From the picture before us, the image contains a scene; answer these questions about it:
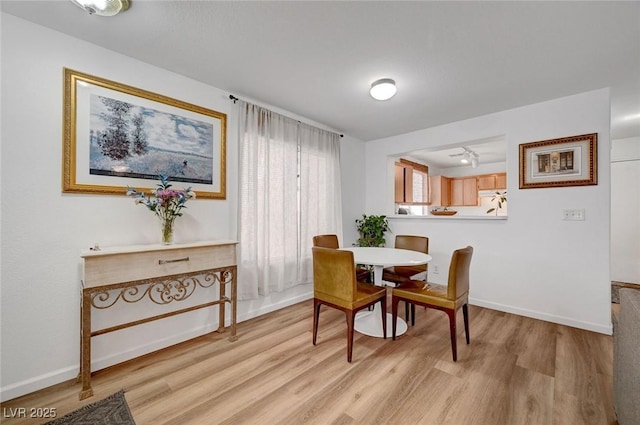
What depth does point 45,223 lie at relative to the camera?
177 cm

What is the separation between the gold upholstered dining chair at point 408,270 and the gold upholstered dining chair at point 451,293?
31 centimetres

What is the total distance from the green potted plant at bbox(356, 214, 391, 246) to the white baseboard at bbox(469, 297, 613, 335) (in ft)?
4.83

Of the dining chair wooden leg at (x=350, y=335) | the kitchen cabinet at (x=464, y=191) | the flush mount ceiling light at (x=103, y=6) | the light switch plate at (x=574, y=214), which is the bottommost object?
the dining chair wooden leg at (x=350, y=335)

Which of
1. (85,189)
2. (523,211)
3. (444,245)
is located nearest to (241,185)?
(85,189)

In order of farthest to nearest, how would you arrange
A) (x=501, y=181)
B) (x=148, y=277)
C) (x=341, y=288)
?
(x=501, y=181) < (x=341, y=288) < (x=148, y=277)

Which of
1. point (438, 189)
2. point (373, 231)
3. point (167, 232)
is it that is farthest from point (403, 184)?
point (167, 232)

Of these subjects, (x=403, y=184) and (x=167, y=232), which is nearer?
(x=167, y=232)

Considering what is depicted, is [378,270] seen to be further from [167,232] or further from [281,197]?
[167,232]

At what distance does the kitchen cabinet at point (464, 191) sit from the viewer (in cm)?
642

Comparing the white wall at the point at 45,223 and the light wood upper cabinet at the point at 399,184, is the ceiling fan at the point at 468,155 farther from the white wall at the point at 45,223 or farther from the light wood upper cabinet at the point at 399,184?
the white wall at the point at 45,223

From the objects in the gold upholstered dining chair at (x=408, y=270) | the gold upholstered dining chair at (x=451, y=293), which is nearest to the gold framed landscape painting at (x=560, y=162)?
the gold upholstered dining chair at (x=408, y=270)

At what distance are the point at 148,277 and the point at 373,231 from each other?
3.09 m

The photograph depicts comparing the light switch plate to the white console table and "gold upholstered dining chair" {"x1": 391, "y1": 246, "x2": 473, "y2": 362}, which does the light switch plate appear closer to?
"gold upholstered dining chair" {"x1": 391, "y1": 246, "x2": 473, "y2": 362}

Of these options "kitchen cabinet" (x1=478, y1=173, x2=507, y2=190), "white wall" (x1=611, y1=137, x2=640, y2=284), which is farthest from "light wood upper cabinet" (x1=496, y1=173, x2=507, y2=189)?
"white wall" (x1=611, y1=137, x2=640, y2=284)
